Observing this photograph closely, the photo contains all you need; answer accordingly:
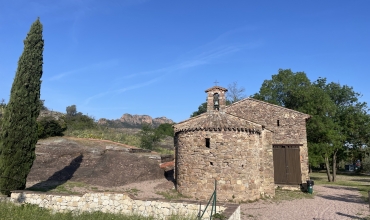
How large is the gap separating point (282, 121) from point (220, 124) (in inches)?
332

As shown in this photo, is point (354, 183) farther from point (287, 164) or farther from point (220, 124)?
point (220, 124)

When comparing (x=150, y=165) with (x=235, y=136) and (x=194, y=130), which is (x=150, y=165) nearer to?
(x=194, y=130)

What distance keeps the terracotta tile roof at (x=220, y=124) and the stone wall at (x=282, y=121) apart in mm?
5564

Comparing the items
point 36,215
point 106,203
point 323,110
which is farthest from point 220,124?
point 323,110

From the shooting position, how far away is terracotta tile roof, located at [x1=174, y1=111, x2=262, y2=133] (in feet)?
52.9

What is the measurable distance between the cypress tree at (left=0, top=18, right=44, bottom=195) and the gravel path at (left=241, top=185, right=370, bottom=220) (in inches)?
448

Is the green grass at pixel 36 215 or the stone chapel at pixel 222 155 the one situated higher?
the stone chapel at pixel 222 155

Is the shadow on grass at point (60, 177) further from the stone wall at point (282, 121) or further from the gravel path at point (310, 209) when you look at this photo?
the stone wall at point (282, 121)

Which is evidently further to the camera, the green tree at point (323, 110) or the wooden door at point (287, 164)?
the green tree at point (323, 110)

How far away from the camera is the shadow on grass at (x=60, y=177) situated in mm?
15086

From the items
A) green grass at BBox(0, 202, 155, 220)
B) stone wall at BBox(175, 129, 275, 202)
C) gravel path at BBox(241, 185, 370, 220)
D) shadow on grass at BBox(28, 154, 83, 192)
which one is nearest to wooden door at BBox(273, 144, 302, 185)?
gravel path at BBox(241, 185, 370, 220)

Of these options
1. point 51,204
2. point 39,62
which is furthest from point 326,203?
point 39,62

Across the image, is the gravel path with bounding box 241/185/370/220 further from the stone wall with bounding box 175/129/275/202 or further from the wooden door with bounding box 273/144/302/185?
the wooden door with bounding box 273/144/302/185

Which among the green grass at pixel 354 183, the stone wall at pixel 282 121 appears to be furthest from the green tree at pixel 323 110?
the stone wall at pixel 282 121
